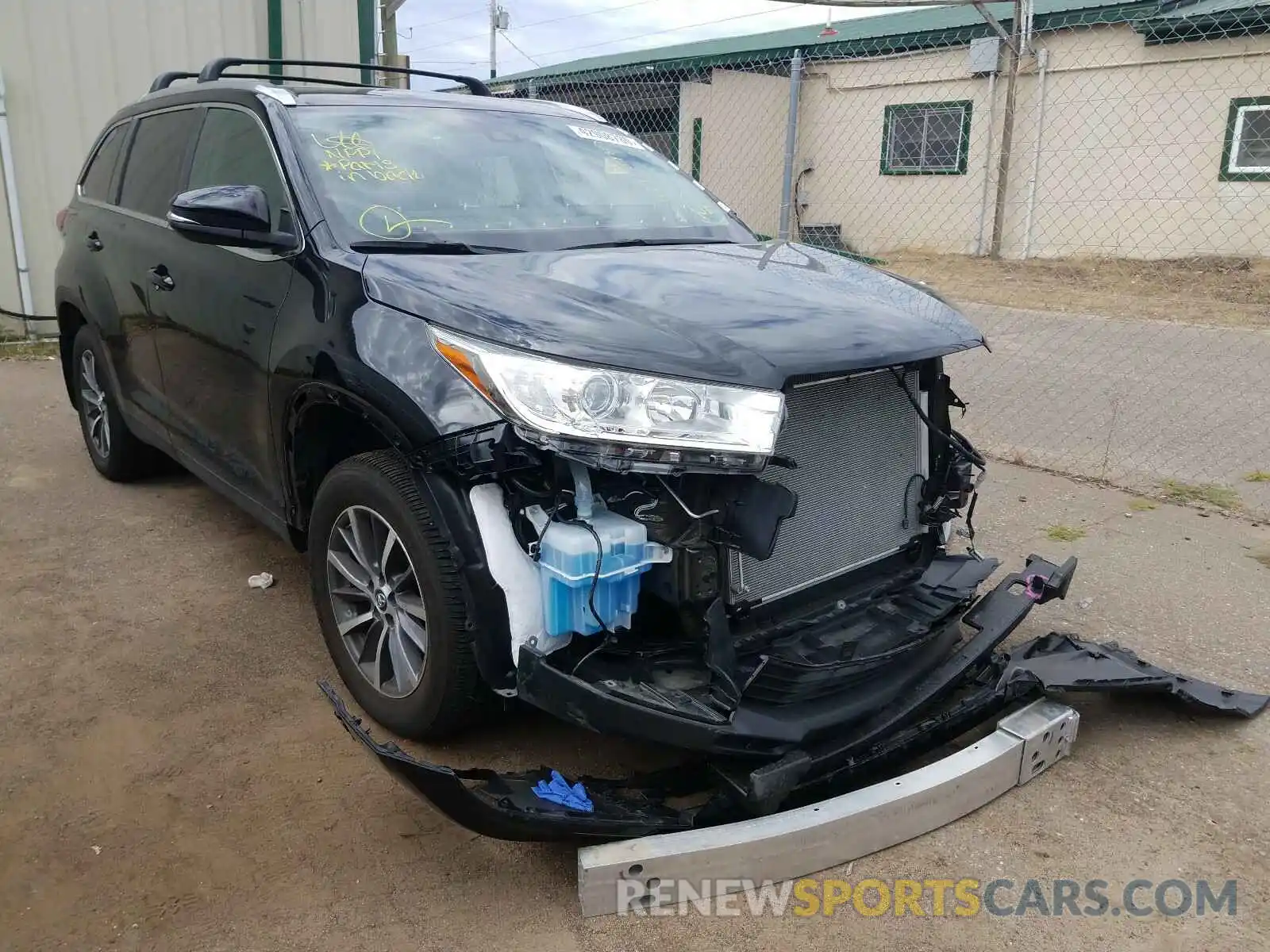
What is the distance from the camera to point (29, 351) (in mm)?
9031

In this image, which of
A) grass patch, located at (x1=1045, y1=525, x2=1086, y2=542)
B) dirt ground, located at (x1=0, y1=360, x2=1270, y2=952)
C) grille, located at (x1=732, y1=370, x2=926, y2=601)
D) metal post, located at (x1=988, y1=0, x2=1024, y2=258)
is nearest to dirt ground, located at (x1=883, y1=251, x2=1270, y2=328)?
metal post, located at (x1=988, y1=0, x2=1024, y2=258)

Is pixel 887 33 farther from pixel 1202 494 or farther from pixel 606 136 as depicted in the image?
pixel 606 136

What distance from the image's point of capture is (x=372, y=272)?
112 inches

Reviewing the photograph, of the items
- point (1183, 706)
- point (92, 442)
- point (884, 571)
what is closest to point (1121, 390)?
point (1183, 706)

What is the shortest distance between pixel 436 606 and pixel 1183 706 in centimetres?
244

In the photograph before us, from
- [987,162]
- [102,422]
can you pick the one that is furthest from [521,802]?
[987,162]

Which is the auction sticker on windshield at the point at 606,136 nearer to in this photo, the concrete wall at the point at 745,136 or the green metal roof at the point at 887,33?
the green metal roof at the point at 887,33

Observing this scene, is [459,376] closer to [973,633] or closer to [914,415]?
[914,415]

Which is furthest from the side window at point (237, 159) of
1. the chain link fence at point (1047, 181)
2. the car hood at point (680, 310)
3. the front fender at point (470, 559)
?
the chain link fence at point (1047, 181)

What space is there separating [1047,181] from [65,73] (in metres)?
12.6

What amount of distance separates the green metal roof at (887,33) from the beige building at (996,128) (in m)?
0.05

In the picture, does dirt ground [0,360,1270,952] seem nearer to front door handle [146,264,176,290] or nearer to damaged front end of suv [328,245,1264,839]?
damaged front end of suv [328,245,1264,839]

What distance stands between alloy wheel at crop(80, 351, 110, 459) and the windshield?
2.53 metres

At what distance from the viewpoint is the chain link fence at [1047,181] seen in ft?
23.5
